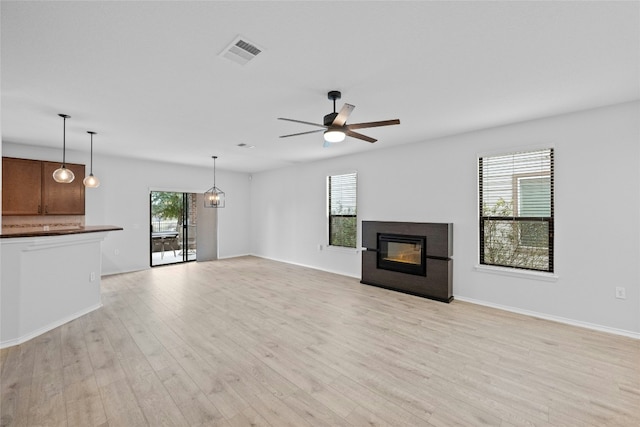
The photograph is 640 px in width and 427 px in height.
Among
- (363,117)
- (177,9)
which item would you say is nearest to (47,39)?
(177,9)

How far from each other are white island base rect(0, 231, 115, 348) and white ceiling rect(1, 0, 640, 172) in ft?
5.75

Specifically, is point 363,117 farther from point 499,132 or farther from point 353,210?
point 353,210

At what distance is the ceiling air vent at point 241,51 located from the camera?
2.22 m

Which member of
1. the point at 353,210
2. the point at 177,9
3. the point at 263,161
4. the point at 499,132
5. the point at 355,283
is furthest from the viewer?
the point at 263,161

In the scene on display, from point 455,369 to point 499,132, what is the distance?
3507 mm

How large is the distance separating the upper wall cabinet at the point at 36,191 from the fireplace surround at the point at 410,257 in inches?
244

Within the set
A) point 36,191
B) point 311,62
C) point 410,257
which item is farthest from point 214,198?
point 311,62

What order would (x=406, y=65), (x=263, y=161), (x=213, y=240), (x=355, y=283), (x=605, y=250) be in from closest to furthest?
(x=406, y=65)
(x=605, y=250)
(x=355, y=283)
(x=263, y=161)
(x=213, y=240)

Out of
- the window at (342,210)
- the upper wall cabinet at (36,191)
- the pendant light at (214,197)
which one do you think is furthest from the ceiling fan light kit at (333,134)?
the upper wall cabinet at (36,191)

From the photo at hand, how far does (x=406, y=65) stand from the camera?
Result: 2562mm

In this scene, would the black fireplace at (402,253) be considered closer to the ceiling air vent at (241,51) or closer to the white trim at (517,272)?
the white trim at (517,272)

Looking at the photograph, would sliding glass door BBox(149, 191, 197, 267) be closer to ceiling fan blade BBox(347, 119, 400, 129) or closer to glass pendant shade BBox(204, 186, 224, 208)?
glass pendant shade BBox(204, 186, 224, 208)

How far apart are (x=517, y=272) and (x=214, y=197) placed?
6.97 meters

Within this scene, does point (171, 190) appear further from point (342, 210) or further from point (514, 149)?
point (514, 149)
